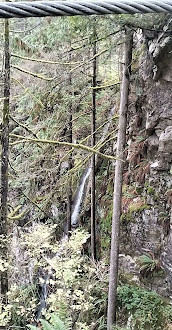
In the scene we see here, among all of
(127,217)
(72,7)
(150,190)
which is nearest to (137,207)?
(127,217)

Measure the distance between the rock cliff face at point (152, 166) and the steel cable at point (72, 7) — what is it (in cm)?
651

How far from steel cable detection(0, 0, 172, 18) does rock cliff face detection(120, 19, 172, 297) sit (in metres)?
6.51

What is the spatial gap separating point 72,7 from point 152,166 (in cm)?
748

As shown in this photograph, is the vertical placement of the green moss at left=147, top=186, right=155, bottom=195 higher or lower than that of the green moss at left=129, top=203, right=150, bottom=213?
higher

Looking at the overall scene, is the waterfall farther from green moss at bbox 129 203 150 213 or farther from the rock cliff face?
green moss at bbox 129 203 150 213

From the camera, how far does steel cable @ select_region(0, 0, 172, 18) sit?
32.9 inches

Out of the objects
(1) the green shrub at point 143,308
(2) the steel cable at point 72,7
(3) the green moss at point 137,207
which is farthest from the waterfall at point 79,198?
(2) the steel cable at point 72,7

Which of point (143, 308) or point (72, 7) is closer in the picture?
point (72, 7)

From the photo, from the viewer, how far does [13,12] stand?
0.83m

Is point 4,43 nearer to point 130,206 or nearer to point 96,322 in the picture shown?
point 130,206

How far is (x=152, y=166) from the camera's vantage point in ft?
26.5

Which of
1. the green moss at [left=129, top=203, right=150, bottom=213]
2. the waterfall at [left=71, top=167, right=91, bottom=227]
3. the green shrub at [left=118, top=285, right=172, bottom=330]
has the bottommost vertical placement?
the green shrub at [left=118, top=285, right=172, bottom=330]

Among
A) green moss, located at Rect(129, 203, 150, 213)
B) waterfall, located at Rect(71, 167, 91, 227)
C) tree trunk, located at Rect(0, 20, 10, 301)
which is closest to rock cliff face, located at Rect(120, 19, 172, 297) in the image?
green moss, located at Rect(129, 203, 150, 213)

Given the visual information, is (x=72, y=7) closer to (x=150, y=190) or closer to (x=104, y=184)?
(x=150, y=190)
